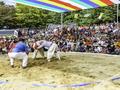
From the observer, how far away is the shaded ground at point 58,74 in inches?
417

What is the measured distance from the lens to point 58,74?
12172mm

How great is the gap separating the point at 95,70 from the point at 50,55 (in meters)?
2.73

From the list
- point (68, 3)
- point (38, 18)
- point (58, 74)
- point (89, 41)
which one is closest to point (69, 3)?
point (68, 3)

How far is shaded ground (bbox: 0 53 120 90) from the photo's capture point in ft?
34.8

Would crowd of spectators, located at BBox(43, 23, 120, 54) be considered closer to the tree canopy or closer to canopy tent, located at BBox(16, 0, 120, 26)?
canopy tent, located at BBox(16, 0, 120, 26)

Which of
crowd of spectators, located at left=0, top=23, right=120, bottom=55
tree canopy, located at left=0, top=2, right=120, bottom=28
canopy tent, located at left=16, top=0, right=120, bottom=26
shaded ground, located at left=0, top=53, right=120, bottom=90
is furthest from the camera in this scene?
tree canopy, located at left=0, top=2, right=120, bottom=28

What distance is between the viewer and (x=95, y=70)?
13.0 meters

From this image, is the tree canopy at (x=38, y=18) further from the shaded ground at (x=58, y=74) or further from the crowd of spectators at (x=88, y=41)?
the shaded ground at (x=58, y=74)

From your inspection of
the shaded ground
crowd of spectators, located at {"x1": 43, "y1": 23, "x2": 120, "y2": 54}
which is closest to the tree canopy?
crowd of spectators, located at {"x1": 43, "y1": 23, "x2": 120, "y2": 54}

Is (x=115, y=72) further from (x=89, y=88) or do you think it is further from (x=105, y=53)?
(x=105, y=53)

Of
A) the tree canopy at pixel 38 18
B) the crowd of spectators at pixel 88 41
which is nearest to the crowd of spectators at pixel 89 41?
the crowd of spectators at pixel 88 41

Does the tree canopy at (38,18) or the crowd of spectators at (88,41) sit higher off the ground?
the tree canopy at (38,18)

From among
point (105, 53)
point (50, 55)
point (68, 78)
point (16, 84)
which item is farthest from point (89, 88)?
point (105, 53)

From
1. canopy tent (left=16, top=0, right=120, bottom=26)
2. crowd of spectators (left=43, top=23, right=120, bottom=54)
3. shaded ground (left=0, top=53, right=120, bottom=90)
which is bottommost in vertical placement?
shaded ground (left=0, top=53, right=120, bottom=90)
